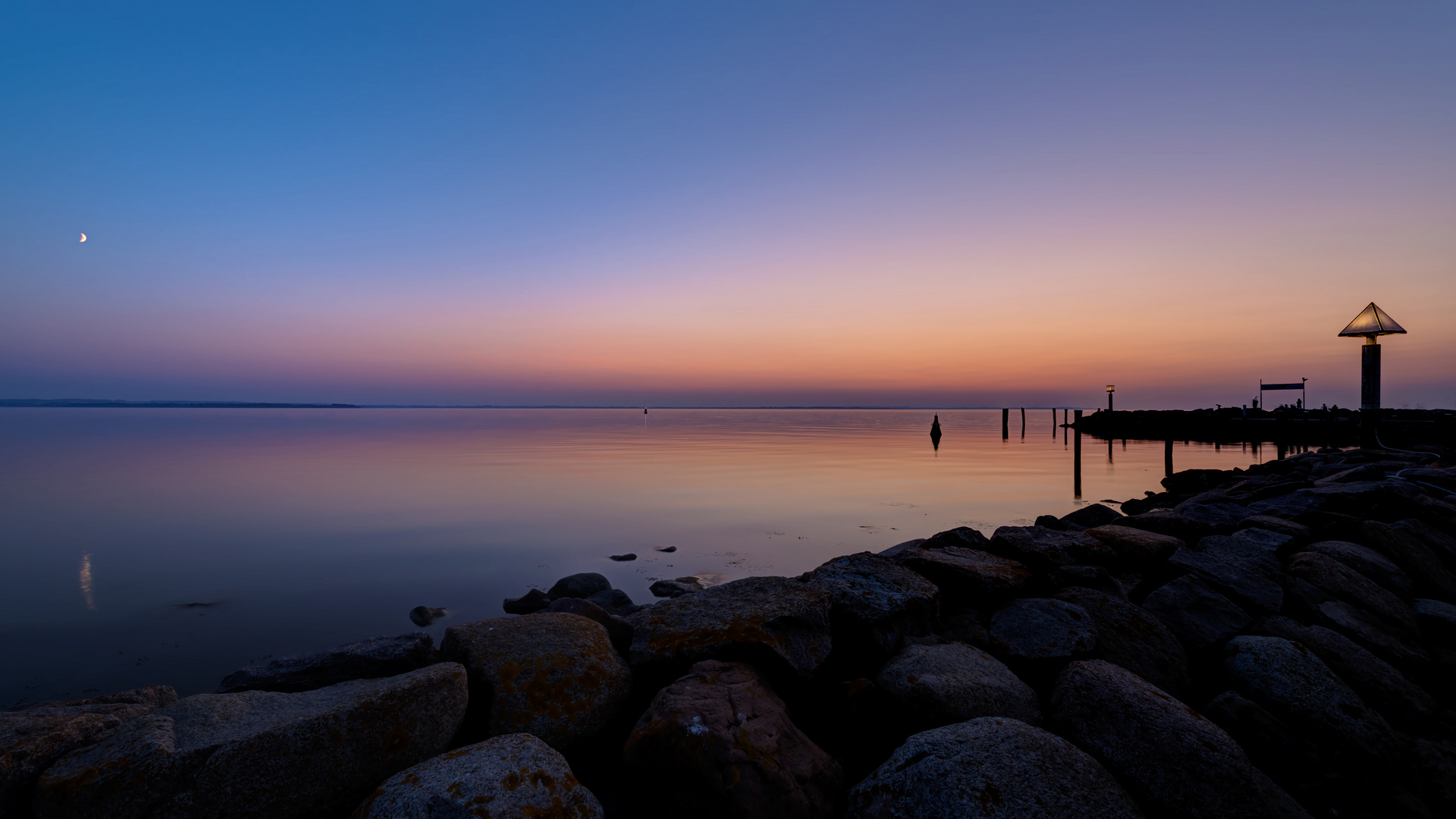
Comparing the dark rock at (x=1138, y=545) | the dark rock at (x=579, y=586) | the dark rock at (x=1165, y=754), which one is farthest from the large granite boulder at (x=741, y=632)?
the dark rock at (x=579, y=586)

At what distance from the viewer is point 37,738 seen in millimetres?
3346

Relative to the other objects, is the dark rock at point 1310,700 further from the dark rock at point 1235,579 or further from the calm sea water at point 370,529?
the calm sea water at point 370,529

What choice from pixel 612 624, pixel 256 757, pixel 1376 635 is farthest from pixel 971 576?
pixel 256 757

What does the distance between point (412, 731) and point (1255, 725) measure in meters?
4.92

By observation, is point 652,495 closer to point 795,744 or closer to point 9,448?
point 795,744

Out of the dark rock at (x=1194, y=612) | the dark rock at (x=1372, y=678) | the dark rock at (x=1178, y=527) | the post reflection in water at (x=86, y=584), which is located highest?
the dark rock at (x=1178, y=527)

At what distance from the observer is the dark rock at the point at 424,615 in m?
9.40

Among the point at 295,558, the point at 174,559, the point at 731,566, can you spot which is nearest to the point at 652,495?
the point at 731,566

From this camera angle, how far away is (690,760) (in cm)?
320

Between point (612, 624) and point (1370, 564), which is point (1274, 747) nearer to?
point (1370, 564)

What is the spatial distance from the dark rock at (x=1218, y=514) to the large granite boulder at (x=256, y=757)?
7.88 metres

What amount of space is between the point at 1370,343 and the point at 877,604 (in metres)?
20.6

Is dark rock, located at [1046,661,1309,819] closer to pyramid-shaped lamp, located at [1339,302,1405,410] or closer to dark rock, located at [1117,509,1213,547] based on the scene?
dark rock, located at [1117,509,1213,547]

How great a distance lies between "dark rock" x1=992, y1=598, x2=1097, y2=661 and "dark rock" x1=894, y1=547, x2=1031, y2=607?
260 millimetres
